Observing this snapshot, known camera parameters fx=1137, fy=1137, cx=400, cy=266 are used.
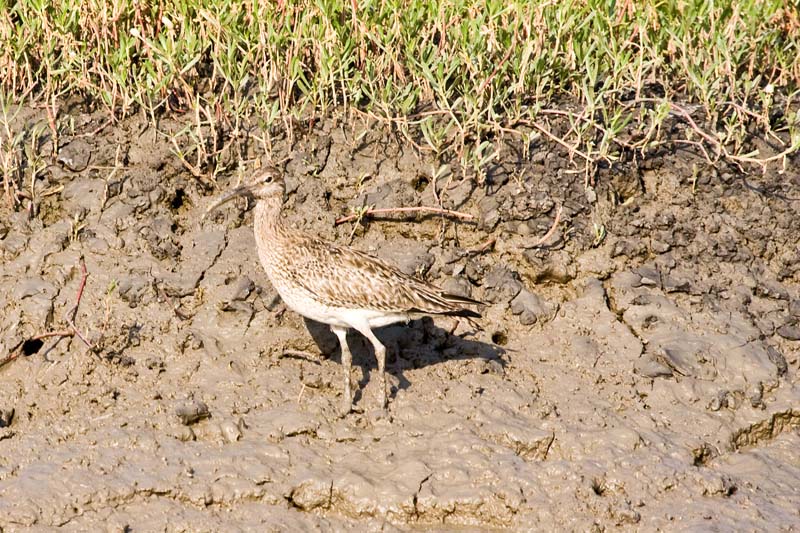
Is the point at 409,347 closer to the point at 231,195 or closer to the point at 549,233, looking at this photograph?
the point at 549,233

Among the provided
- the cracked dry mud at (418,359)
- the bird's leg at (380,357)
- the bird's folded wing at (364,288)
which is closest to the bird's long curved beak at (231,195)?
the cracked dry mud at (418,359)

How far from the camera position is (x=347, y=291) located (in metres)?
7.46

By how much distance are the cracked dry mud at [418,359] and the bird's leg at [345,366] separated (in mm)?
140

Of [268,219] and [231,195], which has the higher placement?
[231,195]

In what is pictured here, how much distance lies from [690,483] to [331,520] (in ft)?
7.09

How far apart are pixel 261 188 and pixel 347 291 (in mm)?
1012

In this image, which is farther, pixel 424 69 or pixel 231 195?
pixel 424 69

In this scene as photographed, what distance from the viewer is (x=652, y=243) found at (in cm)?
845

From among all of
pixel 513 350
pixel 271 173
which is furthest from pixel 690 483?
pixel 271 173

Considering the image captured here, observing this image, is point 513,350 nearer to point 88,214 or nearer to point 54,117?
point 88,214

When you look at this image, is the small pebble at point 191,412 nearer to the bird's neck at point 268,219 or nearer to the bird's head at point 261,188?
the bird's neck at point 268,219

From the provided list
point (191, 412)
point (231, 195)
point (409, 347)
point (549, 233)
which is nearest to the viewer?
point (191, 412)

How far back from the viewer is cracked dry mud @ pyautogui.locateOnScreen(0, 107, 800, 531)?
6.61 metres

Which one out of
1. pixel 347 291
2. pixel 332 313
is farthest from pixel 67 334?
pixel 347 291
